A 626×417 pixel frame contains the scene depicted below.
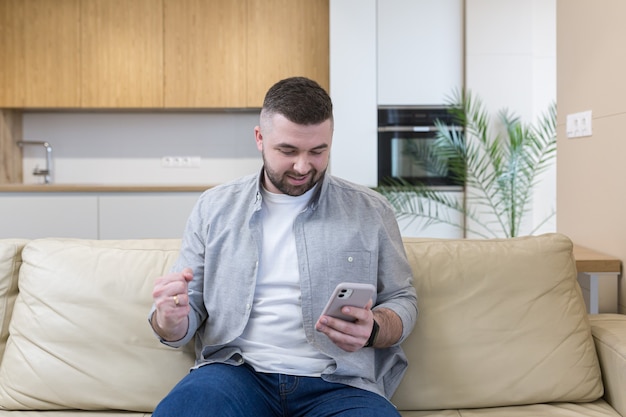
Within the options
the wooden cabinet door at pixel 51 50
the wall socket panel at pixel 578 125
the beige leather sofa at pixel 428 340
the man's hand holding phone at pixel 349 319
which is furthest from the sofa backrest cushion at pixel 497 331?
the wooden cabinet door at pixel 51 50

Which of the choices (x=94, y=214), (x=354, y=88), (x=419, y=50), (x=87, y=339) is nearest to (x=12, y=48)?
(x=94, y=214)

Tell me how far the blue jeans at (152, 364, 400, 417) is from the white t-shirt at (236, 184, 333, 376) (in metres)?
0.04

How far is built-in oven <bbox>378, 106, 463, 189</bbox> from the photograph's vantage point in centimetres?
480

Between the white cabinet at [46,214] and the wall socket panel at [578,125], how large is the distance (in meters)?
2.90

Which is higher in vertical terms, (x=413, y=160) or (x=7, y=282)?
(x=413, y=160)

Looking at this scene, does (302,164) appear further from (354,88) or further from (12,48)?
(12,48)

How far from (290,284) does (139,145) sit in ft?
12.7

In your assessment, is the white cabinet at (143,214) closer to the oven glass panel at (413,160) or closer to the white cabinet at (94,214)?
the white cabinet at (94,214)

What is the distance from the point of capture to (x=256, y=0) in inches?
196

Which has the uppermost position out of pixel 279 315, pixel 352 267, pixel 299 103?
pixel 299 103

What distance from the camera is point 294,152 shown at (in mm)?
1740

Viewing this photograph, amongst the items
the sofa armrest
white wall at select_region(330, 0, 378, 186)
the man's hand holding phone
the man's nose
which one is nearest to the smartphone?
the man's hand holding phone

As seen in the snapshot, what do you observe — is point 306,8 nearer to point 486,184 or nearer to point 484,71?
point 484,71

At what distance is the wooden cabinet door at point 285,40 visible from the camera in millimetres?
4992
